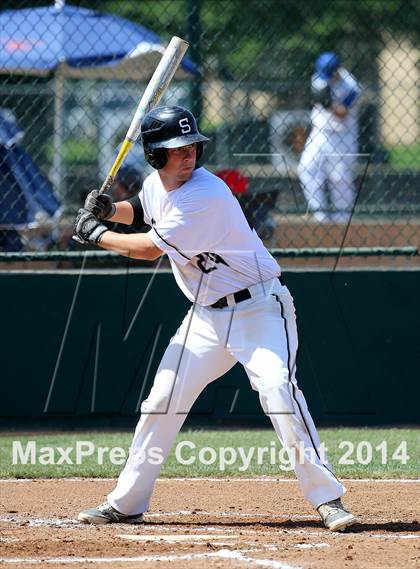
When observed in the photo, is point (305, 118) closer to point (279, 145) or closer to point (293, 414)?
point (279, 145)

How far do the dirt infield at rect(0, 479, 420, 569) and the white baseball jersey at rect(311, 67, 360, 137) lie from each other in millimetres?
3761

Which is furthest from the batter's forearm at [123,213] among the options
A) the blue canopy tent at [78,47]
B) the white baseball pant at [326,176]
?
the blue canopy tent at [78,47]

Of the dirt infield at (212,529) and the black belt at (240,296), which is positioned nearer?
the dirt infield at (212,529)

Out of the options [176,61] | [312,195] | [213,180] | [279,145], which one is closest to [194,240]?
[213,180]

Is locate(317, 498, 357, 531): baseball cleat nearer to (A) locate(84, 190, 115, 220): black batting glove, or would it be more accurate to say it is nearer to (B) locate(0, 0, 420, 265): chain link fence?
(A) locate(84, 190, 115, 220): black batting glove

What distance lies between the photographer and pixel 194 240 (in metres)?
4.64

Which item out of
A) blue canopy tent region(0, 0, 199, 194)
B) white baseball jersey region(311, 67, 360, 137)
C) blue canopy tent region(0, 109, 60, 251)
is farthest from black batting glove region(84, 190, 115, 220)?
blue canopy tent region(0, 0, 199, 194)

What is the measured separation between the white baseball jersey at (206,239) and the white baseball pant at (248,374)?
9 centimetres

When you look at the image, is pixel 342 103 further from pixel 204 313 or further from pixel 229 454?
pixel 204 313

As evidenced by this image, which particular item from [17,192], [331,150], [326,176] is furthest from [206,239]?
[331,150]

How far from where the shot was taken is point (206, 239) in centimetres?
466

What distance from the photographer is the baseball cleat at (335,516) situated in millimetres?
4543

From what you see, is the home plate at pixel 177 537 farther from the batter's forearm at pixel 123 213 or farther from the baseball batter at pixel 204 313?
the batter's forearm at pixel 123 213

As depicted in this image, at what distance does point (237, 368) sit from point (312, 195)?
5.46 feet
